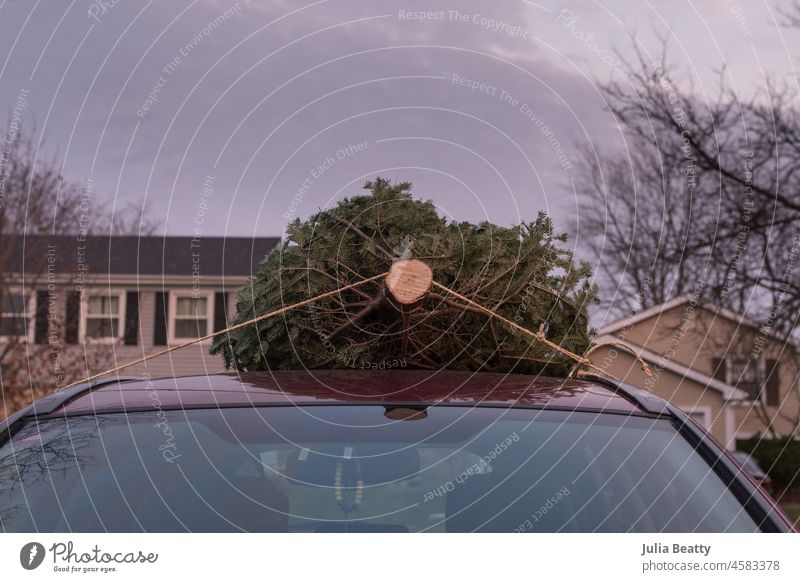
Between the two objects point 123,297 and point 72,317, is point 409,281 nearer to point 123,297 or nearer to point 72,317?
point 72,317

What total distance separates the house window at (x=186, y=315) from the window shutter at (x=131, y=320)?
100cm

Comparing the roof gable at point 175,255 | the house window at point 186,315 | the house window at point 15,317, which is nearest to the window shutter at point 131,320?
the roof gable at point 175,255

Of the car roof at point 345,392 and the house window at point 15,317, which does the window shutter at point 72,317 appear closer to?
the house window at point 15,317

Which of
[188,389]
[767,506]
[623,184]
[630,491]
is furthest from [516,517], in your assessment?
[623,184]

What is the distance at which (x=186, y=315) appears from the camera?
2794cm

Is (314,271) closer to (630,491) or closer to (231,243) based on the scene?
(630,491)

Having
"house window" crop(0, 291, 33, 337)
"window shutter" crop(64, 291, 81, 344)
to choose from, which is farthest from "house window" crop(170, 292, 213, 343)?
"house window" crop(0, 291, 33, 337)

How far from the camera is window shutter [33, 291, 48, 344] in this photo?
21.1 meters

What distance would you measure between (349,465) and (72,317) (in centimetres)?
2071

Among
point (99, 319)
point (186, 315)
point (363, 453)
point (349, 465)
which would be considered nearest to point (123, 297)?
point (186, 315)

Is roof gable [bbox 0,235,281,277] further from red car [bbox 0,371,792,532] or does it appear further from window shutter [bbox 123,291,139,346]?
red car [bbox 0,371,792,532]

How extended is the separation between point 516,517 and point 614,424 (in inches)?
14.3

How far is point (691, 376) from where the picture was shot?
30.0 meters

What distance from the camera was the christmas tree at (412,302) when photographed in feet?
12.6
